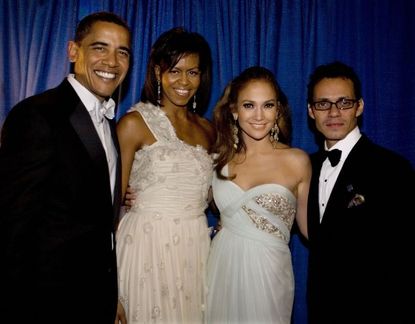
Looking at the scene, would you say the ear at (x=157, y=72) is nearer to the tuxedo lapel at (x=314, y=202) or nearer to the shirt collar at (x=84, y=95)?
the shirt collar at (x=84, y=95)

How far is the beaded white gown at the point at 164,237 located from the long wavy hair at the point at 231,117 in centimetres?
19

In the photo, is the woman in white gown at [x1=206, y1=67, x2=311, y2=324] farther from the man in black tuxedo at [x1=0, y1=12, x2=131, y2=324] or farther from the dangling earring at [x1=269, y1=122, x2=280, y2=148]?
the man in black tuxedo at [x1=0, y1=12, x2=131, y2=324]

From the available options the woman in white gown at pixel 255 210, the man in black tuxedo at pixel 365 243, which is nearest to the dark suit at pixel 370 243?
the man in black tuxedo at pixel 365 243

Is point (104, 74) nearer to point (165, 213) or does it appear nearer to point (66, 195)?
point (66, 195)

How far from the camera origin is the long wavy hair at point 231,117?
2209mm

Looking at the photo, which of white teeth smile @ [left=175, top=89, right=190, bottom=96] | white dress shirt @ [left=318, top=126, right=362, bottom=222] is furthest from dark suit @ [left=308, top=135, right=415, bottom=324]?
white teeth smile @ [left=175, top=89, right=190, bottom=96]

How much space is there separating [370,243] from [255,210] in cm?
56

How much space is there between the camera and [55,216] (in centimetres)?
144

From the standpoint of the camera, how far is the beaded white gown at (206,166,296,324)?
77.7 inches

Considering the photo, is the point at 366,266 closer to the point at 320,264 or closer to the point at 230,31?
the point at 320,264

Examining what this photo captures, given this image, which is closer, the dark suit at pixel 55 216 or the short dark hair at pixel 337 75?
the dark suit at pixel 55 216

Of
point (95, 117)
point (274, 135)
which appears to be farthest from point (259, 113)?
point (95, 117)

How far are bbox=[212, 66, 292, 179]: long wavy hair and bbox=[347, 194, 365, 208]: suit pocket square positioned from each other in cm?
63

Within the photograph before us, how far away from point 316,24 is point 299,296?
76.3 inches
